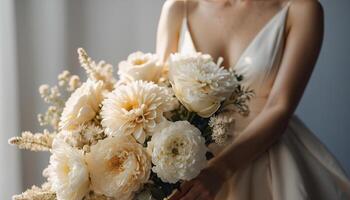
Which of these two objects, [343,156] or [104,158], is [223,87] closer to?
[104,158]

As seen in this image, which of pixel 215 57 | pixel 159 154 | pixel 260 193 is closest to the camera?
pixel 159 154

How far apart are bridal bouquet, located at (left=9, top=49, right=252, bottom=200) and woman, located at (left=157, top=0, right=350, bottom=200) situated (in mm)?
141

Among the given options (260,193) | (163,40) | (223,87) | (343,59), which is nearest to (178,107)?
(223,87)

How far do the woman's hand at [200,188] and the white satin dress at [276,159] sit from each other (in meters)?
0.12

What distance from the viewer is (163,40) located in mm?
1045

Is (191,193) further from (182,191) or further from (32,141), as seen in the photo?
(32,141)

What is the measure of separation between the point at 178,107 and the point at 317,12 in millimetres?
448

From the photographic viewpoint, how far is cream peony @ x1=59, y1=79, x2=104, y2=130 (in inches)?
25.0

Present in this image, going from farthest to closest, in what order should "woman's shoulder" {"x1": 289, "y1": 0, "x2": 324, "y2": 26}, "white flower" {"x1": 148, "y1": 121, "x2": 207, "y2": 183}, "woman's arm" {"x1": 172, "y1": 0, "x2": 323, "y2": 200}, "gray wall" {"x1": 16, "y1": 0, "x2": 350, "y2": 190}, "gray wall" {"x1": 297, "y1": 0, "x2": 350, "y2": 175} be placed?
"gray wall" {"x1": 297, "y1": 0, "x2": 350, "y2": 175} < "gray wall" {"x1": 16, "y1": 0, "x2": 350, "y2": 190} < "woman's shoulder" {"x1": 289, "y1": 0, "x2": 324, "y2": 26} < "woman's arm" {"x1": 172, "y1": 0, "x2": 323, "y2": 200} < "white flower" {"x1": 148, "y1": 121, "x2": 207, "y2": 183}

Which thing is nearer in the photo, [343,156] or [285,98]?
[285,98]

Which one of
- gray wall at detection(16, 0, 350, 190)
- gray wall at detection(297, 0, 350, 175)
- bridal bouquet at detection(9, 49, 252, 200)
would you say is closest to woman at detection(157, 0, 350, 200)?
bridal bouquet at detection(9, 49, 252, 200)

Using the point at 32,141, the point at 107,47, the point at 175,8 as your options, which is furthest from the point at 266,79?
the point at 107,47

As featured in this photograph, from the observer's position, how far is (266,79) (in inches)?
37.6

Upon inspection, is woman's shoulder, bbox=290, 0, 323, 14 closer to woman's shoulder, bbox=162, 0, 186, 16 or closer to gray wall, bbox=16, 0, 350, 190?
woman's shoulder, bbox=162, 0, 186, 16
